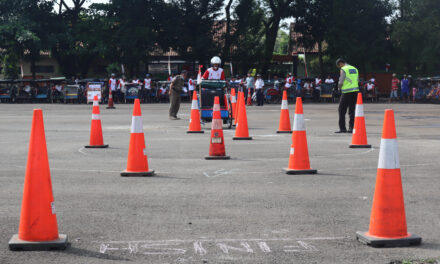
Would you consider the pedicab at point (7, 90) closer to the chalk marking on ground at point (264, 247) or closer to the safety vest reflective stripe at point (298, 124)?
the safety vest reflective stripe at point (298, 124)

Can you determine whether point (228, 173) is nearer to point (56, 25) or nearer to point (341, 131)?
point (341, 131)

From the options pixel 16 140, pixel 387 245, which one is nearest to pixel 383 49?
pixel 16 140

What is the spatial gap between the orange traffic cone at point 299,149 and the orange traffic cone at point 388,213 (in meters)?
3.63

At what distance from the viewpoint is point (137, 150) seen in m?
9.42

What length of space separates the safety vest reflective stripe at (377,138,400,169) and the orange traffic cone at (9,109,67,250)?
2.62m

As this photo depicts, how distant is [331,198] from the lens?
7859 millimetres

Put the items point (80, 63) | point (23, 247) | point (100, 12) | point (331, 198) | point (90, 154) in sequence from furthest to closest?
point (80, 63) → point (100, 12) → point (90, 154) → point (331, 198) → point (23, 247)

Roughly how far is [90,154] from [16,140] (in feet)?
12.1

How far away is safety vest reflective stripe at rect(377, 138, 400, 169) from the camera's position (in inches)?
232

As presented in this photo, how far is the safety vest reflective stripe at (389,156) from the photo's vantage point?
19.3ft

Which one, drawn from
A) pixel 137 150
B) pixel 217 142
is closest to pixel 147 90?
pixel 217 142

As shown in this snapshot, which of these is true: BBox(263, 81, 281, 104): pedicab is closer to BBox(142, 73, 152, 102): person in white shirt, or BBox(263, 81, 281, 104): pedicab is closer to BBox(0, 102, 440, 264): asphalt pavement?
BBox(142, 73, 152, 102): person in white shirt

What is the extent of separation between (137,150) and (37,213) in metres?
3.87

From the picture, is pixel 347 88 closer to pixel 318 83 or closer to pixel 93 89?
pixel 93 89
